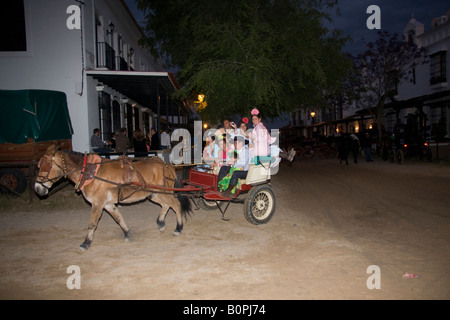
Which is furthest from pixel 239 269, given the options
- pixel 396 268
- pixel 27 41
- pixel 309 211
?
pixel 27 41

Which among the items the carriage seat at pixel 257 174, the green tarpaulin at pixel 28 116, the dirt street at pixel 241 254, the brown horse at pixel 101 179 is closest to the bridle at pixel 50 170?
the brown horse at pixel 101 179

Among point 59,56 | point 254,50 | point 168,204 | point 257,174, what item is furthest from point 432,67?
point 168,204

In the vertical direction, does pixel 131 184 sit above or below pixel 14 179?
above

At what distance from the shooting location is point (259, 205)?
653cm

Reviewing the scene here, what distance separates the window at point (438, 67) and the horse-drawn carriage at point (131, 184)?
28.4m

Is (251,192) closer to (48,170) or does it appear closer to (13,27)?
(48,170)

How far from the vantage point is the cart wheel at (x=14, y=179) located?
9.15m

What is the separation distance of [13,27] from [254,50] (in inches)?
375

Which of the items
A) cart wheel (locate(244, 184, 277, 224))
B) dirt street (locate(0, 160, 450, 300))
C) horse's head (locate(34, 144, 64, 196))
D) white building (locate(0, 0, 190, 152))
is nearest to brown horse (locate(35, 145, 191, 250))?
horse's head (locate(34, 144, 64, 196))

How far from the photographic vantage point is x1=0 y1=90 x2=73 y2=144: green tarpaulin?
8844mm

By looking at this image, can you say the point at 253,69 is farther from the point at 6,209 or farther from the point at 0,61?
the point at 0,61

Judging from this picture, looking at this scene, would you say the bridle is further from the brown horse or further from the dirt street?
the dirt street

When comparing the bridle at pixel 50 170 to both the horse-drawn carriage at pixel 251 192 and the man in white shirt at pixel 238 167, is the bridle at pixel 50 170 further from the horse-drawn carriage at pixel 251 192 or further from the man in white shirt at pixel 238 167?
the man in white shirt at pixel 238 167

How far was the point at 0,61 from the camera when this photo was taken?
39.0ft
